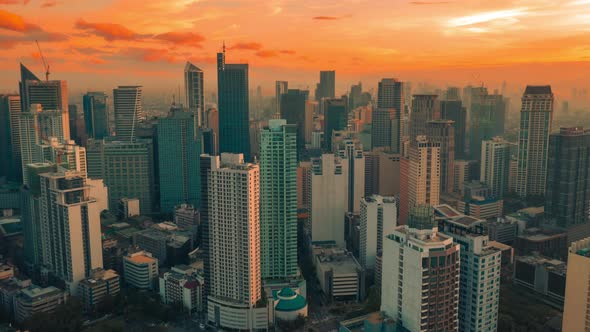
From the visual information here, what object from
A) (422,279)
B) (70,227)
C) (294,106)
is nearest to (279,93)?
(294,106)

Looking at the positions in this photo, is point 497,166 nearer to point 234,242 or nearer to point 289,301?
point 289,301

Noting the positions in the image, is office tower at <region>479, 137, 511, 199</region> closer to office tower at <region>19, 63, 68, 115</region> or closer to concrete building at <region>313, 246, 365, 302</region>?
concrete building at <region>313, 246, 365, 302</region>

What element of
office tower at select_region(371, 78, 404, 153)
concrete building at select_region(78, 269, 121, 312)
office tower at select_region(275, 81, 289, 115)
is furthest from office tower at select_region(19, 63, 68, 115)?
office tower at select_region(371, 78, 404, 153)

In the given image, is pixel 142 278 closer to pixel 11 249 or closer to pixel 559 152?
pixel 11 249

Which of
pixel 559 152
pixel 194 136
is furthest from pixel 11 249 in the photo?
pixel 559 152

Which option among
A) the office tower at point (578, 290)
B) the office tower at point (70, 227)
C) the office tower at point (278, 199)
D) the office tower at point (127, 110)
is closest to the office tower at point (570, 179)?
the office tower at point (578, 290)

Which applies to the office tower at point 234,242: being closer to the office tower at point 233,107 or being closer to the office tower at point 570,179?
the office tower at point 570,179

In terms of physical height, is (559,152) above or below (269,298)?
above
